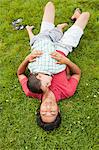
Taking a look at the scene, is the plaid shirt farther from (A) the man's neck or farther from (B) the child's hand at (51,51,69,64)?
(A) the man's neck

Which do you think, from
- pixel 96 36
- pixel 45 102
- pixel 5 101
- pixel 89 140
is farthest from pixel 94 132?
pixel 96 36

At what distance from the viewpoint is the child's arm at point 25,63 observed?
667cm

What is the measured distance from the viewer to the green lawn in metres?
6.28

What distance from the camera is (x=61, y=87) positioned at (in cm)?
658

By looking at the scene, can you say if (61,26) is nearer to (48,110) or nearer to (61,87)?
(61,87)

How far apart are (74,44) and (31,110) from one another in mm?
1490

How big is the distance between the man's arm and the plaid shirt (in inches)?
2.9

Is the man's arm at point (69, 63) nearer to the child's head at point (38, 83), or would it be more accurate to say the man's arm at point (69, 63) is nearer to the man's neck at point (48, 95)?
the child's head at point (38, 83)

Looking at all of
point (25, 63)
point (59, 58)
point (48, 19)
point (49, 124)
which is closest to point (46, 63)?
point (59, 58)

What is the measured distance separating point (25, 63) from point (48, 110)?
1094mm

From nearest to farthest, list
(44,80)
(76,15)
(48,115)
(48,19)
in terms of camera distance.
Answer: (48,115) < (44,80) < (48,19) < (76,15)

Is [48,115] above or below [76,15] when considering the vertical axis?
below

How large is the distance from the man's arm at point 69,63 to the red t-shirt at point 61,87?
12 cm

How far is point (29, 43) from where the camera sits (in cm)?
780
